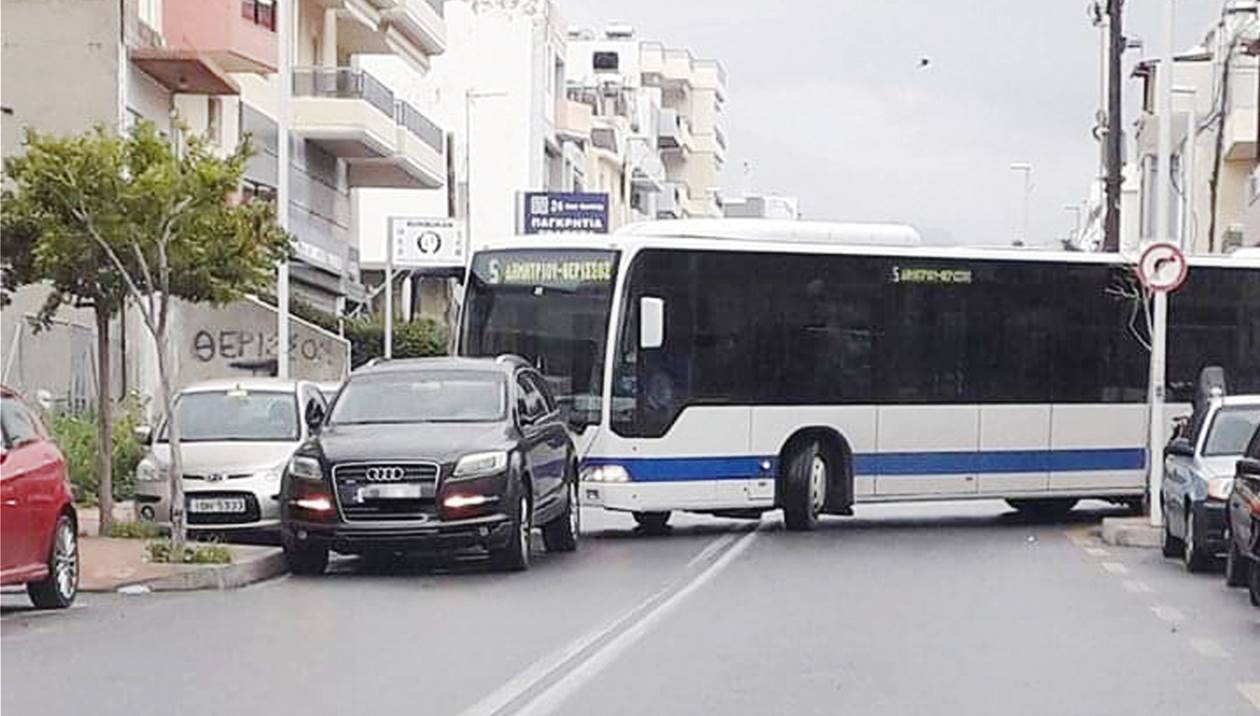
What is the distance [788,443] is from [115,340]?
43.8 feet

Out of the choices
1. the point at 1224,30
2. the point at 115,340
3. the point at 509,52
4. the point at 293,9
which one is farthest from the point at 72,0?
the point at 509,52

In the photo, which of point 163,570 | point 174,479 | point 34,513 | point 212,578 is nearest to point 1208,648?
point 34,513

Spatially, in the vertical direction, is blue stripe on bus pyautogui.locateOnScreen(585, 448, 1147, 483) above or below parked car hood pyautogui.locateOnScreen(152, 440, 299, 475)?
below

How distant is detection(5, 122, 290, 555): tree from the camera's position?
19.9m

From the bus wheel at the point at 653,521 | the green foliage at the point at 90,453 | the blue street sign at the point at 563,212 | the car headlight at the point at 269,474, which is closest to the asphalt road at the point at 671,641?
the car headlight at the point at 269,474

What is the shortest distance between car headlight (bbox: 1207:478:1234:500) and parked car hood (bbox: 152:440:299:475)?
27.4ft

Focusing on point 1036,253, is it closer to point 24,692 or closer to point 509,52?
point 24,692

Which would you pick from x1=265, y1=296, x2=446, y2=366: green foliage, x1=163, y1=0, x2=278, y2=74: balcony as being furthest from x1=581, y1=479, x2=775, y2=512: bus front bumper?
x1=265, y1=296, x2=446, y2=366: green foliage

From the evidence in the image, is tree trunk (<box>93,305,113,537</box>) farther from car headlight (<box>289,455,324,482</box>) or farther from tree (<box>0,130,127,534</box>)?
car headlight (<box>289,455,324,482</box>)

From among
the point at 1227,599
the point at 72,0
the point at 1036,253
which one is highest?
the point at 72,0

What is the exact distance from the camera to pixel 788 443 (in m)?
25.4

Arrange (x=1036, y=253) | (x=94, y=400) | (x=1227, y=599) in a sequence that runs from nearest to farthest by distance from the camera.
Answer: (x=1227, y=599)
(x=1036, y=253)
(x=94, y=400)

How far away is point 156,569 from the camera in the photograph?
18.8 metres

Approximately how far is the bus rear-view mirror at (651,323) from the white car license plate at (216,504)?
4720 millimetres
